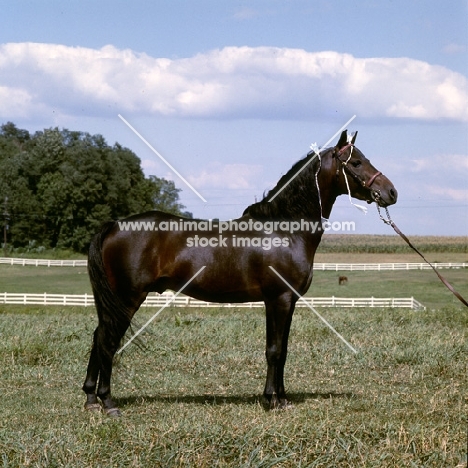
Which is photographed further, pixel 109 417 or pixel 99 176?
pixel 99 176

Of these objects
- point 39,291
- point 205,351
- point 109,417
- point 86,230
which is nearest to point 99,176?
point 86,230

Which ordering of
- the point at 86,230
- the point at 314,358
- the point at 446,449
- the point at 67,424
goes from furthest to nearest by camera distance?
the point at 86,230 → the point at 314,358 → the point at 67,424 → the point at 446,449

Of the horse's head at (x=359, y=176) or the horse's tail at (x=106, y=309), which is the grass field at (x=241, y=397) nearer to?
the horse's tail at (x=106, y=309)

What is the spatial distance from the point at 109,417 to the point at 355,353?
467cm

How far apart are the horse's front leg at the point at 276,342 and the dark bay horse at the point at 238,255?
0.01m

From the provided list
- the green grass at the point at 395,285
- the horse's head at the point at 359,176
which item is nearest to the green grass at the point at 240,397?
the horse's head at the point at 359,176

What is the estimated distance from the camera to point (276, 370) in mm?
7254

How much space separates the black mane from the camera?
716 centimetres

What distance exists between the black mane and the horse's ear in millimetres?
184

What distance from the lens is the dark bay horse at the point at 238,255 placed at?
23.0 ft

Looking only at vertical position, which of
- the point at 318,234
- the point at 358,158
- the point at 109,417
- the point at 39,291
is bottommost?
the point at 39,291

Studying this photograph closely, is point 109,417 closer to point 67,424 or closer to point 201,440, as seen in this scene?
point 67,424

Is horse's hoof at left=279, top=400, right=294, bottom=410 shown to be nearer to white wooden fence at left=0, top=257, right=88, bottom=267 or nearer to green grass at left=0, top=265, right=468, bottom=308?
green grass at left=0, top=265, right=468, bottom=308

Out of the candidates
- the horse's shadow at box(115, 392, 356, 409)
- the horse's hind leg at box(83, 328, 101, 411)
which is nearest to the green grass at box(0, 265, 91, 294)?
the horse's shadow at box(115, 392, 356, 409)
